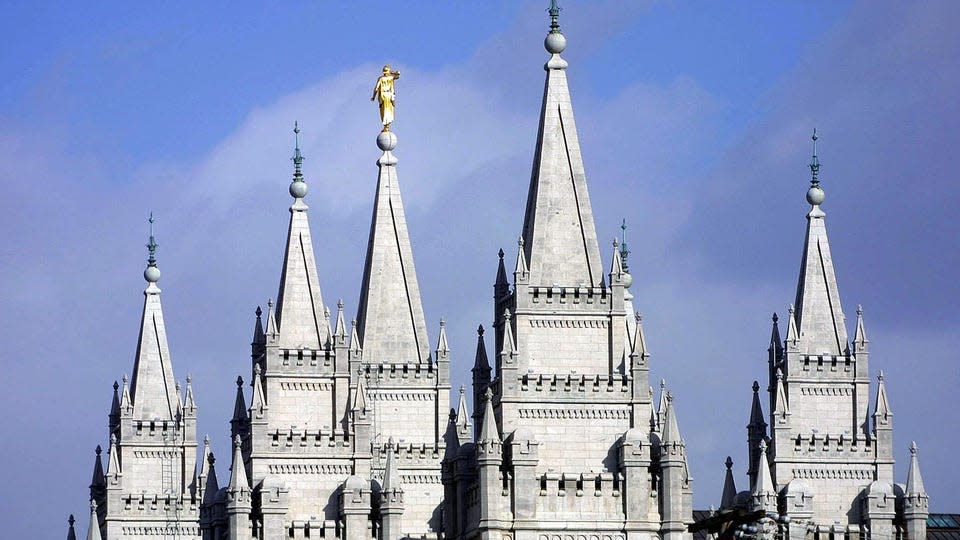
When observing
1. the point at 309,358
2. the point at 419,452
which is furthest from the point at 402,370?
the point at 309,358

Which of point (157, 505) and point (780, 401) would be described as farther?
point (157, 505)

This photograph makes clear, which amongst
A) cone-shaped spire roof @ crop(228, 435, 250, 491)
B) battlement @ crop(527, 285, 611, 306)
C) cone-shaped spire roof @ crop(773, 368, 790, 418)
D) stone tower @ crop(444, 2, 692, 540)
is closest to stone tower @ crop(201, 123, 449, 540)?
cone-shaped spire roof @ crop(228, 435, 250, 491)

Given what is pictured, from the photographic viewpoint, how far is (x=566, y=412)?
130 metres

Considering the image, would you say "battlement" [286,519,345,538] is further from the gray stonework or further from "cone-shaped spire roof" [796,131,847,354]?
"cone-shaped spire roof" [796,131,847,354]

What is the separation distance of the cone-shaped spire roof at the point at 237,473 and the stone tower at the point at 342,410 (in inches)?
1.5

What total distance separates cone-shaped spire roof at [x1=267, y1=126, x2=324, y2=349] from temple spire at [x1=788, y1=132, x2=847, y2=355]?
22.5 metres

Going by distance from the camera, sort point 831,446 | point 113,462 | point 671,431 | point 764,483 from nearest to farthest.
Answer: point 671,431
point 764,483
point 831,446
point 113,462

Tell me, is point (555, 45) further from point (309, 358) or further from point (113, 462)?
point (113, 462)

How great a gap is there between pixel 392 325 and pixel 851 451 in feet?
68.7

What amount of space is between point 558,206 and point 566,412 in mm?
7733

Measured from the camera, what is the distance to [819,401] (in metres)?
153

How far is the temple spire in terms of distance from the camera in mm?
153750

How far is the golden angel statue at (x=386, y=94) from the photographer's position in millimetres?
150125

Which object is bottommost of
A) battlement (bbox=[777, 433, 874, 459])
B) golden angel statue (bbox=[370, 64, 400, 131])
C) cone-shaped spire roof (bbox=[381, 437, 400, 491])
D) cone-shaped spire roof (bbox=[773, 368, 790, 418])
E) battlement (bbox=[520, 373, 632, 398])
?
cone-shaped spire roof (bbox=[381, 437, 400, 491])
